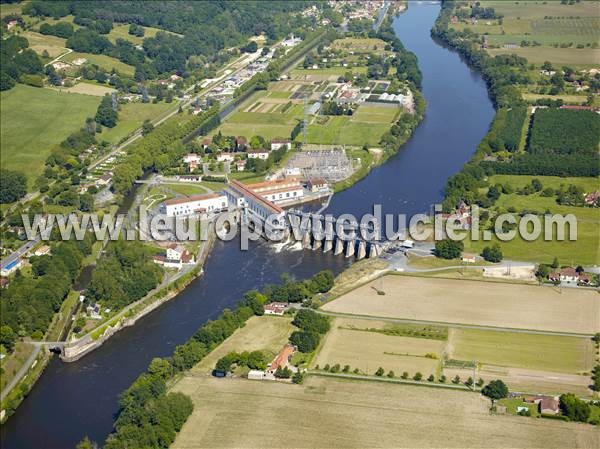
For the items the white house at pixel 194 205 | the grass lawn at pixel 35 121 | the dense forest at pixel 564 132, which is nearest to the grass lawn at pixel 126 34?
the grass lawn at pixel 35 121

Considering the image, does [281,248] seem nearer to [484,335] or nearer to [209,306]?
[209,306]

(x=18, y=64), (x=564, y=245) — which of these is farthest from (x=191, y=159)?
(x=18, y=64)

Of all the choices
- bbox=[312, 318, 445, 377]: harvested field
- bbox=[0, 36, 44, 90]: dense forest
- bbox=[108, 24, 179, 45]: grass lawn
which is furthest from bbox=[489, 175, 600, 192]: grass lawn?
bbox=[108, 24, 179, 45]: grass lawn

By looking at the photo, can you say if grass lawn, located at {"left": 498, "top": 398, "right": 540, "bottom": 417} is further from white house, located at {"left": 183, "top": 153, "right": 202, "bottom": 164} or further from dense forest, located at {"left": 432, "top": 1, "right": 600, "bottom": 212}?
white house, located at {"left": 183, "top": 153, "right": 202, "bottom": 164}

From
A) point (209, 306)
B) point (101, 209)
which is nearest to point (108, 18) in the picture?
point (101, 209)

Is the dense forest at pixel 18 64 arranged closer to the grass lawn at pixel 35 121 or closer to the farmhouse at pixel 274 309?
the grass lawn at pixel 35 121

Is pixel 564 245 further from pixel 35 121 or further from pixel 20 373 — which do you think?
pixel 35 121
